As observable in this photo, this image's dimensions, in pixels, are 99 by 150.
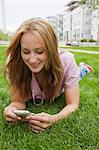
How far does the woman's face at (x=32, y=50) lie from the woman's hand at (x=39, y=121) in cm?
25

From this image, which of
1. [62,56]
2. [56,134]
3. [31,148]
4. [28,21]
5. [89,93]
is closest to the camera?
[31,148]

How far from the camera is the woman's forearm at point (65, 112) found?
5.01ft

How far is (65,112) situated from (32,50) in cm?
36

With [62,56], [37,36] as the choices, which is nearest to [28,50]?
[37,36]

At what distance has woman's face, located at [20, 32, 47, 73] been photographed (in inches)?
56.6

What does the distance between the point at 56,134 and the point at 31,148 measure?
0.16 meters

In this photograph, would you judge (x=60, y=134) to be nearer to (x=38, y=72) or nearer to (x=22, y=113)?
(x=22, y=113)

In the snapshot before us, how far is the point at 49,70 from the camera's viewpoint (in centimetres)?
165

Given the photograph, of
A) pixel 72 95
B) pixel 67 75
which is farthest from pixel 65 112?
pixel 67 75

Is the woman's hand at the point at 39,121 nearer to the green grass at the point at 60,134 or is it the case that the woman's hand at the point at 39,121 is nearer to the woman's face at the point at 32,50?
the green grass at the point at 60,134

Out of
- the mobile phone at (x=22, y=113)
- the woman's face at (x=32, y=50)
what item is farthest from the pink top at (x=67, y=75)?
the mobile phone at (x=22, y=113)

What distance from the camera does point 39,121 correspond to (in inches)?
56.5

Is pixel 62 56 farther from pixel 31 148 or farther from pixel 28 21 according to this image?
pixel 31 148

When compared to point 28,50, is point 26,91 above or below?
below
